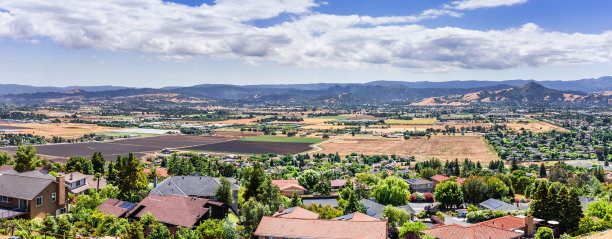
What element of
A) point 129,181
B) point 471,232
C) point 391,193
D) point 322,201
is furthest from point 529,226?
point 129,181

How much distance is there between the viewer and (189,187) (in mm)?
48500

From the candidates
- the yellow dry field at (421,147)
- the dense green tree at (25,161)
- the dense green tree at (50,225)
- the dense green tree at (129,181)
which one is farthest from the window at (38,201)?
the yellow dry field at (421,147)

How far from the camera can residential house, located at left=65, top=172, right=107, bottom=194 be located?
5307 cm

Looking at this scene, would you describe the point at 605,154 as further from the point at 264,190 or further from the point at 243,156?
the point at 264,190

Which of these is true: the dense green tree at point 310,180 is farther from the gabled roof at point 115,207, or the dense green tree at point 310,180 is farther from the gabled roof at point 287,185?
the gabled roof at point 115,207

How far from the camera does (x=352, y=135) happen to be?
7416 inches

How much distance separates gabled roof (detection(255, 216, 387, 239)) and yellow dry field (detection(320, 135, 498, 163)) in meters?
97.9

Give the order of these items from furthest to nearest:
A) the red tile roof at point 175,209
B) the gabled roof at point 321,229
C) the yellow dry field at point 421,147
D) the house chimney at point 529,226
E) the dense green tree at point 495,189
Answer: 1. the yellow dry field at point 421,147
2. the dense green tree at point 495,189
3. the house chimney at point 529,226
4. the red tile roof at point 175,209
5. the gabled roof at point 321,229

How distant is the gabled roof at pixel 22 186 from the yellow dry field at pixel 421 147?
102m

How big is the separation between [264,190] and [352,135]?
143394mm

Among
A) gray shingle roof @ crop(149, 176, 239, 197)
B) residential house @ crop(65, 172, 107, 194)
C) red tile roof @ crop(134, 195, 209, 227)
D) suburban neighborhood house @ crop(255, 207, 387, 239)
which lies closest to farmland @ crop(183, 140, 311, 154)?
residential house @ crop(65, 172, 107, 194)

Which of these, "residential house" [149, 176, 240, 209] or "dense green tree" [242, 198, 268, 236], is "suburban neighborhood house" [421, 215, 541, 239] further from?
"residential house" [149, 176, 240, 209]

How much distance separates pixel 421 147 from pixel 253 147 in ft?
172

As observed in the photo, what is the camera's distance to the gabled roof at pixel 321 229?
3053 cm
